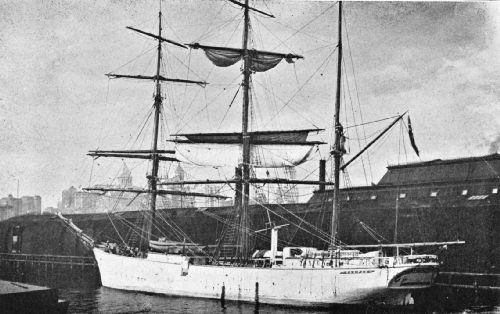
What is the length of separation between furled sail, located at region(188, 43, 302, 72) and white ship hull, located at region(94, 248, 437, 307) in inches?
496

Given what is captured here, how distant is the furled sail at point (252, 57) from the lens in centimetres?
3095

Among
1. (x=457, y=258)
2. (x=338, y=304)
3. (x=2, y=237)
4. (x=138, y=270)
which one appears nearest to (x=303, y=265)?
(x=338, y=304)

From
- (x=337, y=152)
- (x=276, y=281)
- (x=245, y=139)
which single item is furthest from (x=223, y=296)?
(x=337, y=152)

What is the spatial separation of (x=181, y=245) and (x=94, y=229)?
842 inches

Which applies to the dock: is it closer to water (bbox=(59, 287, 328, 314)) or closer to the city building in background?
water (bbox=(59, 287, 328, 314))

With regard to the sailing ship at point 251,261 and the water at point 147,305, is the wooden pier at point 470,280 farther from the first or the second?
the water at point 147,305

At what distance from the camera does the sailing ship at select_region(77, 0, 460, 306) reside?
24.0 m

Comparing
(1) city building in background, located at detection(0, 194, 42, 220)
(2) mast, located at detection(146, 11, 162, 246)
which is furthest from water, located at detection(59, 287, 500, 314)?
(1) city building in background, located at detection(0, 194, 42, 220)

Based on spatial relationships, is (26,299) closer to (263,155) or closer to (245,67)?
(263,155)

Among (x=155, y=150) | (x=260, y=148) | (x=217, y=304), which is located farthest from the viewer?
(x=155, y=150)

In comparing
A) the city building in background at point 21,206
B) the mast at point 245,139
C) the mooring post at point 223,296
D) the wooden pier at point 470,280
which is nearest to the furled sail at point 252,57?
the mast at point 245,139

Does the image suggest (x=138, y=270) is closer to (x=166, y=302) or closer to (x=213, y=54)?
(x=166, y=302)

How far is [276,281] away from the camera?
25.8 metres

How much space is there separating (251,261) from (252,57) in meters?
12.8
